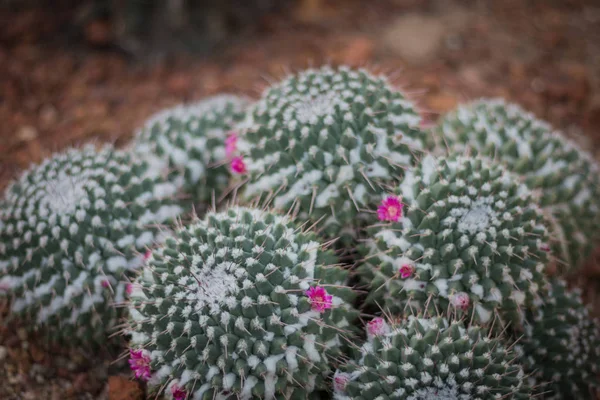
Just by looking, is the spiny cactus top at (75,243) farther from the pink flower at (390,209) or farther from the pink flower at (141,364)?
the pink flower at (390,209)

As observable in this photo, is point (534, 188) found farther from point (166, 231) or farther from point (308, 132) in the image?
point (166, 231)

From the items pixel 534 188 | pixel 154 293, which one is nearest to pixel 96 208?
pixel 154 293

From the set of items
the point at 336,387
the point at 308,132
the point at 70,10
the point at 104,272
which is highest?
the point at 70,10

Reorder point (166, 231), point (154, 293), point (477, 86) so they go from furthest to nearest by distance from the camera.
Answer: point (477, 86), point (166, 231), point (154, 293)

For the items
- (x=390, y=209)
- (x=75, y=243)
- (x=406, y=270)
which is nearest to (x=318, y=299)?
(x=406, y=270)

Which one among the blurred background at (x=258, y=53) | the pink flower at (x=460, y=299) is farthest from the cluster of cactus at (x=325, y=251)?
the blurred background at (x=258, y=53)

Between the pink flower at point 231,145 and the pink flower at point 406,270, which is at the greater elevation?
the pink flower at point 231,145
